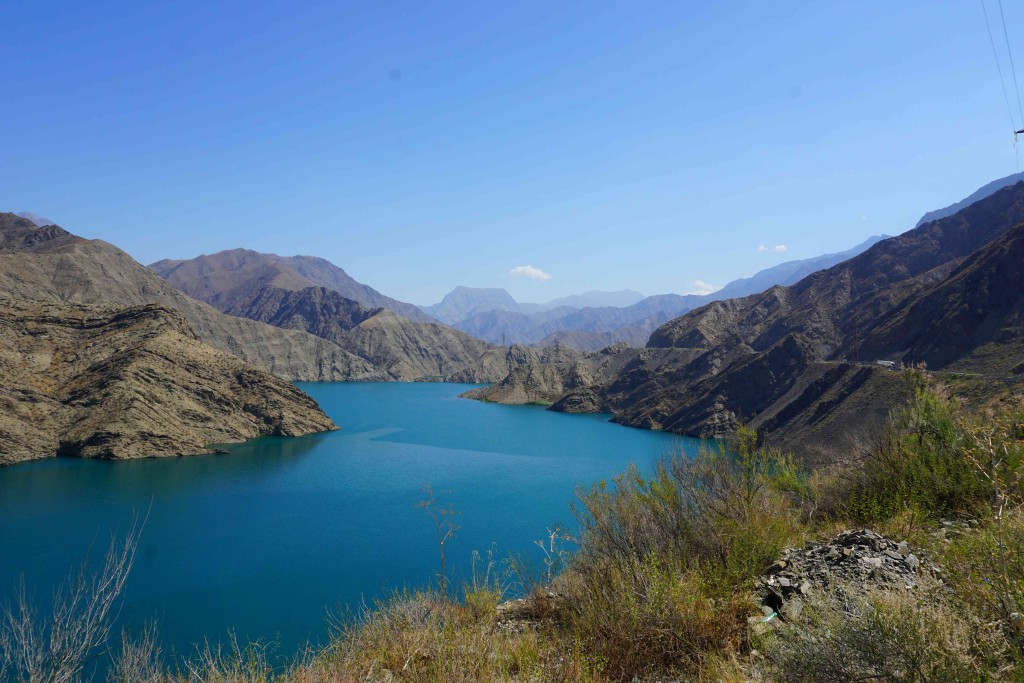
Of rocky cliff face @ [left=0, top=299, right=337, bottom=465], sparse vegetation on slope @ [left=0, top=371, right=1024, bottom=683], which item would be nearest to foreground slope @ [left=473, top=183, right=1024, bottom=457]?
sparse vegetation on slope @ [left=0, top=371, right=1024, bottom=683]

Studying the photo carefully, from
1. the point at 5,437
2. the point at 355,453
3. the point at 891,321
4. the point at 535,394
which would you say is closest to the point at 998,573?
the point at 355,453

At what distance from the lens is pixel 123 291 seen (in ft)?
399

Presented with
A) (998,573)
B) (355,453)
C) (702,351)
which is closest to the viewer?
(998,573)

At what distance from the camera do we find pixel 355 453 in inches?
2377

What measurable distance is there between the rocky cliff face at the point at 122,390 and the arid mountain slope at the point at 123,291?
24663mm

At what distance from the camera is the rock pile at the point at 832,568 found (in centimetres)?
725

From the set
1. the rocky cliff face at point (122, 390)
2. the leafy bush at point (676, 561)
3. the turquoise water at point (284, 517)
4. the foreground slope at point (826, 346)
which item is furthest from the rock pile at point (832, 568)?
the rocky cliff face at point (122, 390)

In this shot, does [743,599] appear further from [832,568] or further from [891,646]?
[891,646]

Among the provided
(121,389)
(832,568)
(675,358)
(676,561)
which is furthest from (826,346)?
(121,389)

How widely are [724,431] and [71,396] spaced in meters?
73.1

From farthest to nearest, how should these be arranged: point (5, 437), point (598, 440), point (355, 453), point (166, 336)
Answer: point (598, 440) → point (166, 336) → point (355, 453) → point (5, 437)

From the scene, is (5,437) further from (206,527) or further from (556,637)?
(556,637)

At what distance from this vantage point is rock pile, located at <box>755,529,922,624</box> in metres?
7.25

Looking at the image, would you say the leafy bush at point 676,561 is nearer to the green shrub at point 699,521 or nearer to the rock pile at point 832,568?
the green shrub at point 699,521
